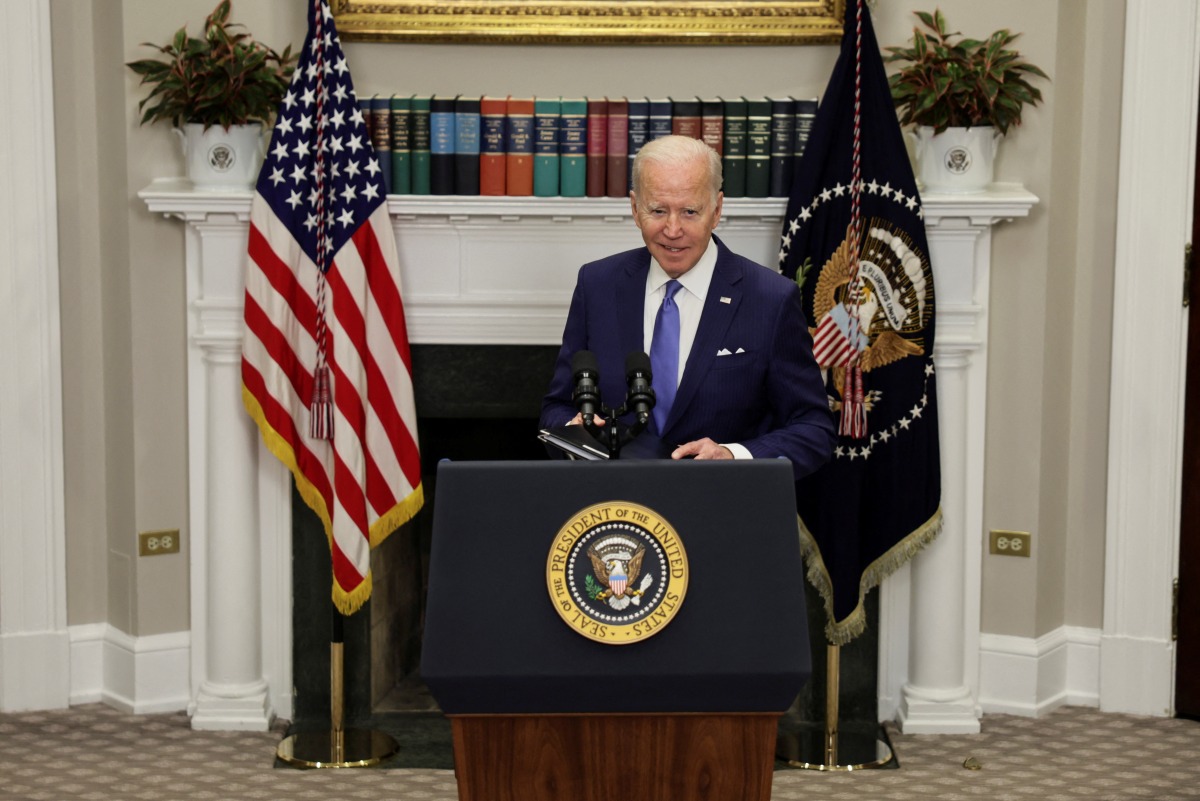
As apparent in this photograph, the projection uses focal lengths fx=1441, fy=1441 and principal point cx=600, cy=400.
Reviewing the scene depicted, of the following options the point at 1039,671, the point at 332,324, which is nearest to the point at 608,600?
the point at 332,324

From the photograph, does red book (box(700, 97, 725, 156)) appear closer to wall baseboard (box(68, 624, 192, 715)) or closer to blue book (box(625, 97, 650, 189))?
blue book (box(625, 97, 650, 189))

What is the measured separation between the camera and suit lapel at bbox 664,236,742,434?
105 inches

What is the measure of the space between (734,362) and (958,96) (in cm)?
189

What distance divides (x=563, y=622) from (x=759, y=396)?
85cm

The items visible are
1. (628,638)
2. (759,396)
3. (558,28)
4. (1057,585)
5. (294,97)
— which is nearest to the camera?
(628,638)

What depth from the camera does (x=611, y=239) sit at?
4.44m

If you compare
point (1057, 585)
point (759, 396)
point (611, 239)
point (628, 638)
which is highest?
point (611, 239)

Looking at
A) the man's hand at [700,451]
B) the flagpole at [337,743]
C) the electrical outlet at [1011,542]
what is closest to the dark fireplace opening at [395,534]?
the flagpole at [337,743]

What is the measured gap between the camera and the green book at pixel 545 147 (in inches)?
170

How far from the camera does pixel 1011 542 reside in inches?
181

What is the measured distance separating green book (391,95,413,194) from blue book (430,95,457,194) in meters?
0.07

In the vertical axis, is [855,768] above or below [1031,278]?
below

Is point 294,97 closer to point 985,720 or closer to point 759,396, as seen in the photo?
point 759,396

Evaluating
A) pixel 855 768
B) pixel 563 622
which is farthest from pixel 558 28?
pixel 563 622
